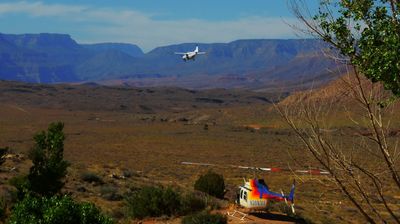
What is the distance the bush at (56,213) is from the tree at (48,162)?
656 cm

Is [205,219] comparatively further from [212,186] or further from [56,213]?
[212,186]

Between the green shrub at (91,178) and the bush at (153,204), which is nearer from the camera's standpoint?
the bush at (153,204)

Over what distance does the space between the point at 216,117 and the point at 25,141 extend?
5492cm

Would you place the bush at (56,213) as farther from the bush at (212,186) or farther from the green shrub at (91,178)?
the green shrub at (91,178)

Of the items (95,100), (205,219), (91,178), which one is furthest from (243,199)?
(95,100)

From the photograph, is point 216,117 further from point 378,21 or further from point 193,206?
point 378,21

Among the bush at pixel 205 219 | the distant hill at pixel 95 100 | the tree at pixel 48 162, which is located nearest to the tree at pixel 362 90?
the bush at pixel 205 219

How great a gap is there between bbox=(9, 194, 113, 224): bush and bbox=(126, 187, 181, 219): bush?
8.26 meters

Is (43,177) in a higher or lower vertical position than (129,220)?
higher

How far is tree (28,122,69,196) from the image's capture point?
66.0ft

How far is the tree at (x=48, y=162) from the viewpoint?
66.0 ft

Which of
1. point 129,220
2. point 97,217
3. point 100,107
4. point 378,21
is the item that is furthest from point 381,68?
point 100,107

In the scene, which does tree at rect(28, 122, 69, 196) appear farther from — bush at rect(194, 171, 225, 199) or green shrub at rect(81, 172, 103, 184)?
green shrub at rect(81, 172, 103, 184)

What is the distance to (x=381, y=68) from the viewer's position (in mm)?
8281
